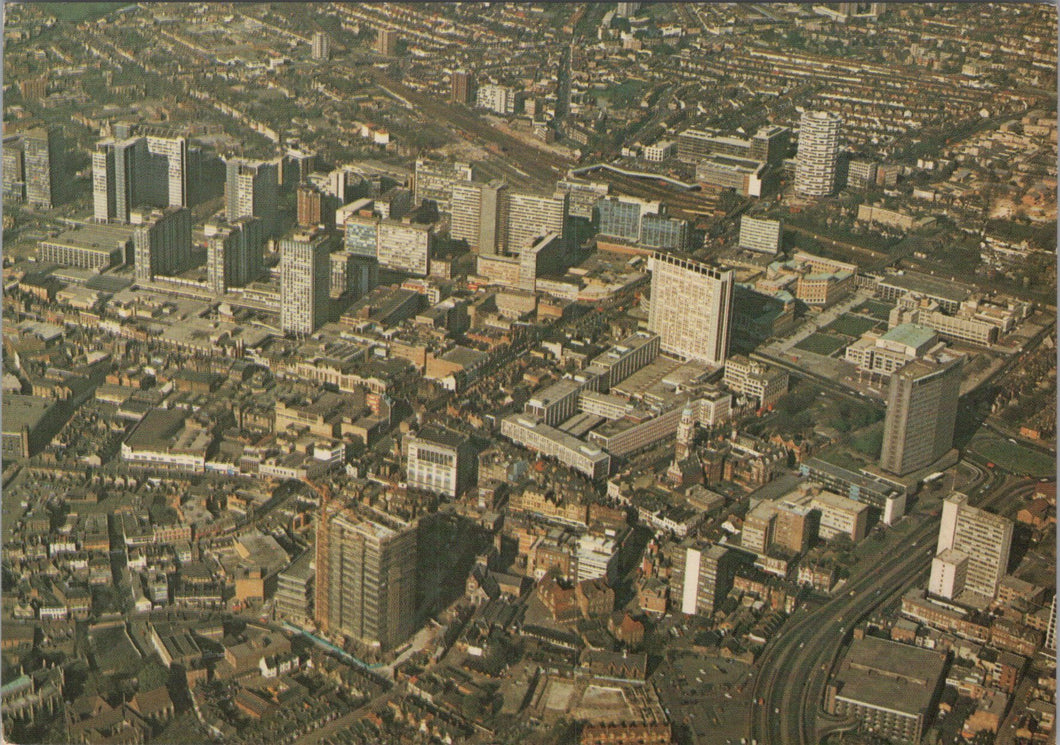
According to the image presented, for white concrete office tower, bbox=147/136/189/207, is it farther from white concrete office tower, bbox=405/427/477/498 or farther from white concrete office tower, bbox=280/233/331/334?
white concrete office tower, bbox=405/427/477/498

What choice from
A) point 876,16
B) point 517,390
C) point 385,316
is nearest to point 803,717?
point 517,390

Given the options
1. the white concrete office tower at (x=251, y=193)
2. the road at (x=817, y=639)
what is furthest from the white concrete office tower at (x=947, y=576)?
the white concrete office tower at (x=251, y=193)

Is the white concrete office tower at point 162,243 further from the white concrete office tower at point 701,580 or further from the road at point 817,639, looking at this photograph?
the road at point 817,639

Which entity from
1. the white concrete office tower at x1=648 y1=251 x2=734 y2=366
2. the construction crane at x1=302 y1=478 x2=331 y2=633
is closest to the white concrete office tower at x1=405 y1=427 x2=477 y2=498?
the construction crane at x1=302 y1=478 x2=331 y2=633

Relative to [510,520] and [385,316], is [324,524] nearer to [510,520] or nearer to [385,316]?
[510,520]

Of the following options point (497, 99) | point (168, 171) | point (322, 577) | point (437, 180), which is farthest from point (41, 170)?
point (322, 577)

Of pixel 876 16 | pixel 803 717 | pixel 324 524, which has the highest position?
pixel 876 16
